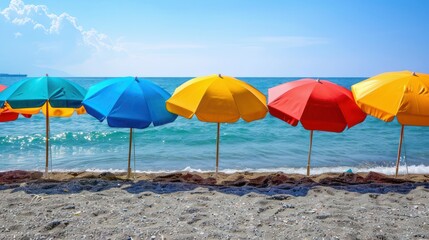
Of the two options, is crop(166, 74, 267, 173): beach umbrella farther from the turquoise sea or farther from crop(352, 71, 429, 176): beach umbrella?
the turquoise sea

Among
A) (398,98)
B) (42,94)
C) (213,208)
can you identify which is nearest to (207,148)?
(42,94)

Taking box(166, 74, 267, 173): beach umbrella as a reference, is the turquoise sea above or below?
below

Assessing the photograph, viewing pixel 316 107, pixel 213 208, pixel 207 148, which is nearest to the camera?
pixel 213 208

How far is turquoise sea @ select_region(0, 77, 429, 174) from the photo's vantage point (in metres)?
11.8

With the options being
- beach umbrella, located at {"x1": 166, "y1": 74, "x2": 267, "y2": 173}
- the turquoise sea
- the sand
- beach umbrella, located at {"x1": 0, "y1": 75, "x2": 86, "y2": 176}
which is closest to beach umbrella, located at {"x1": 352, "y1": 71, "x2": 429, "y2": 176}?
the sand

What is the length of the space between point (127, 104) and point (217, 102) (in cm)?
153

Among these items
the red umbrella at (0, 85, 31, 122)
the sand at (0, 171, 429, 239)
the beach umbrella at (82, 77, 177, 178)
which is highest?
the beach umbrella at (82, 77, 177, 178)

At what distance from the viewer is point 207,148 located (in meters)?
14.5

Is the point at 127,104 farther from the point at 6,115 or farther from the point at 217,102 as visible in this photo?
the point at 6,115

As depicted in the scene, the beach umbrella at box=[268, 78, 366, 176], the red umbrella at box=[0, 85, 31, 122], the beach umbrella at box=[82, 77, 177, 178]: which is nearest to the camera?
the beach umbrella at box=[82, 77, 177, 178]

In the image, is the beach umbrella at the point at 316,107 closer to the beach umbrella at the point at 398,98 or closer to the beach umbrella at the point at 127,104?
the beach umbrella at the point at 398,98

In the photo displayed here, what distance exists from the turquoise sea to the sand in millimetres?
3859

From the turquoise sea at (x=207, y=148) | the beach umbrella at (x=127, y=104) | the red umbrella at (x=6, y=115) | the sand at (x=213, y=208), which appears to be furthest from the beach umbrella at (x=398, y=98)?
the red umbrella at (x=6, y=115)

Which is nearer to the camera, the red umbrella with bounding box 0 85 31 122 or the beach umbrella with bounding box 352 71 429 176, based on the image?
the beach umbrella with bounding box 352 71 429 176
